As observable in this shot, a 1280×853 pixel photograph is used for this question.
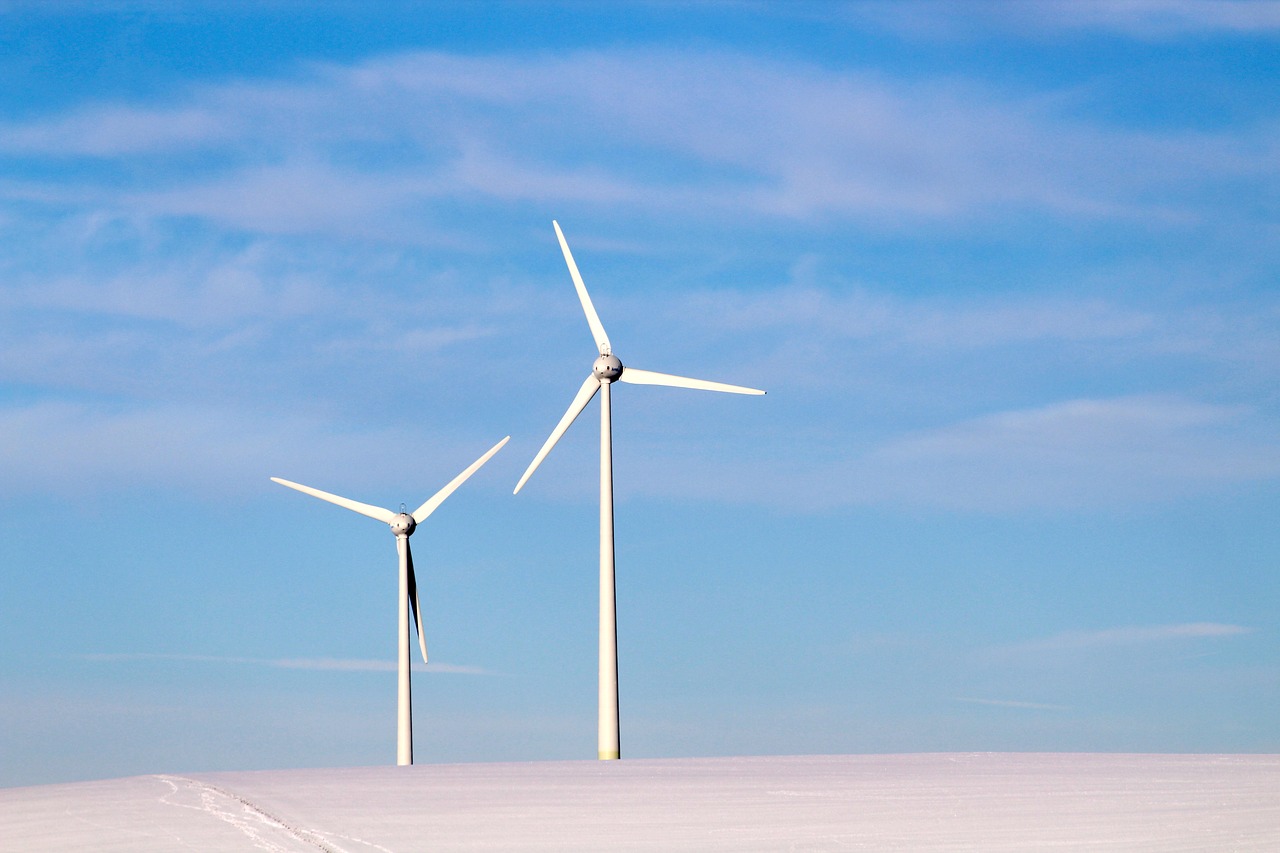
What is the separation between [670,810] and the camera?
3428cm

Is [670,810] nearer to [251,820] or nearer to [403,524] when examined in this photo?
[251,820]

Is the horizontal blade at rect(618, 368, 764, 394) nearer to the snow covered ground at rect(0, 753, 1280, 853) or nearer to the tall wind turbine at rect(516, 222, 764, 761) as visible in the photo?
the tall wind turbine at rect(516, 222, 764, 761)

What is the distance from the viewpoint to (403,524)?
97.4 metres

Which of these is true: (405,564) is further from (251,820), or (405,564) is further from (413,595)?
(251,820)


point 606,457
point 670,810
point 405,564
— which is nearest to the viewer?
point 670,810

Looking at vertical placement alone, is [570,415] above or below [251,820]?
above

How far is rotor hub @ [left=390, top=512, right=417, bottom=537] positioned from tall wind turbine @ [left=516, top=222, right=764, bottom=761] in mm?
25741

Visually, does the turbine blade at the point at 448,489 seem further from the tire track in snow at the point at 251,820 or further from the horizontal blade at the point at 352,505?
the tire track in snow at the point at 251,820

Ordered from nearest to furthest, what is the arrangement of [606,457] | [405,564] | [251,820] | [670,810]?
[251,820]
[670,810]
[606,457]
[405,564]

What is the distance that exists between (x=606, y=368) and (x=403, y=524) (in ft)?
91.0

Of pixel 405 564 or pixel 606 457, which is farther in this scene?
pixel 405 564

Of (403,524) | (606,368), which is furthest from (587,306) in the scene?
(403,524)

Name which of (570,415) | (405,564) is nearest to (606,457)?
(570,415)

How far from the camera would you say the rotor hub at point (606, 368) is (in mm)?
74000
